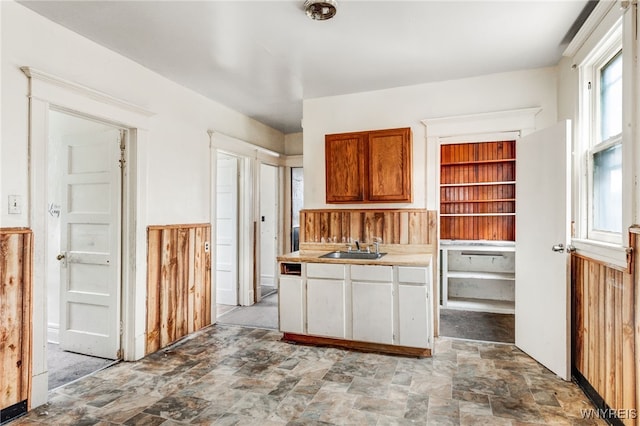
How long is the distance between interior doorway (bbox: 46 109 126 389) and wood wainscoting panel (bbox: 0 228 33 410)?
0.77 m

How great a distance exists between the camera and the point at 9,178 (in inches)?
86.4

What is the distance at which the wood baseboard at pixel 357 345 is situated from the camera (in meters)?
3.11

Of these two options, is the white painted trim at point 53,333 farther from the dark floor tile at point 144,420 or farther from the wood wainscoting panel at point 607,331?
the wood wainscoting panel at point 607,331

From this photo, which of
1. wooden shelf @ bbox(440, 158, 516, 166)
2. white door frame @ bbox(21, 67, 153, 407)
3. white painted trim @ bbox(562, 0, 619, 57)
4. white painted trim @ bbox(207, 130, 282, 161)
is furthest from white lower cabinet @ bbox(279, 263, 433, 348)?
wooden shelf @ bbox(440, 158, 516, 166)

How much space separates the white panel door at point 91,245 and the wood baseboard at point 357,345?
1639 millimetres

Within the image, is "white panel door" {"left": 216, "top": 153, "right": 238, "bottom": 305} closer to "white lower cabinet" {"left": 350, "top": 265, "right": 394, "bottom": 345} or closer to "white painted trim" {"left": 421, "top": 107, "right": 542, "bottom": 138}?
Result: "white lower cabinet" {"left": 350, "top": 265, "right": 394, "bottom": 345}

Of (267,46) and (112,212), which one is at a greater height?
(267,46)

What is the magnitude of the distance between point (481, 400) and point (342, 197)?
219 cm

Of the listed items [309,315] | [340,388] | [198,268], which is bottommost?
[340,388]

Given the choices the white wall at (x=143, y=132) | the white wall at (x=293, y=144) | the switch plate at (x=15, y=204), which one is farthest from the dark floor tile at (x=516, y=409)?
the white wall at (x=293, y=144)

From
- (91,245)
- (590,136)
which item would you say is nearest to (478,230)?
(590,136)

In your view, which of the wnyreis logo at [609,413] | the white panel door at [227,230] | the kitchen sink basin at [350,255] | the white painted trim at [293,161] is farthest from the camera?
the white painted trim at [293,161]

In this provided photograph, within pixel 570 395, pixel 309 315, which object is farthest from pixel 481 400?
pixel 309 315

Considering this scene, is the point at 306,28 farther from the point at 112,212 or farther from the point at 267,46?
the point at 112,212
